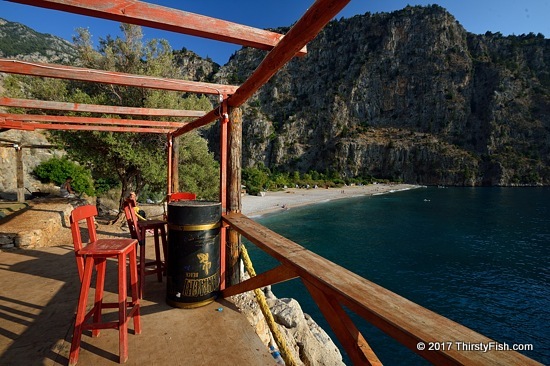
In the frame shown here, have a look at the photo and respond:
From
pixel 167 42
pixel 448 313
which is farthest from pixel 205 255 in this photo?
pixel 167 42

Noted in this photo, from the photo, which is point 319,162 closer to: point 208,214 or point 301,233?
point 301,233

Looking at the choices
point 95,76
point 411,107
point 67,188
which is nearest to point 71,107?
point 95,76

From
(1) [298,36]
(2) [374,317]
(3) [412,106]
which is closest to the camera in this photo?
(2) [374,317]

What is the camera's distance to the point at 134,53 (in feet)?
43.3

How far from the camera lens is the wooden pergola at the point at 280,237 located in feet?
4.17

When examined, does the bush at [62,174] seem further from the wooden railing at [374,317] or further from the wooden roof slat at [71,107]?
the wooden railing at [374,317]

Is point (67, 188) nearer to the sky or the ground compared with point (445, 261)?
nearer to the sky

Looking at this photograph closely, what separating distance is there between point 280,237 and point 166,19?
2.39 meters

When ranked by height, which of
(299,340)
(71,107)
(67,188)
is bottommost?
(299,340)

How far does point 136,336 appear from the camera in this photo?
3.00 m

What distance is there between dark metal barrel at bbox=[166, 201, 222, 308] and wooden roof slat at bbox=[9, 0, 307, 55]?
1916mm

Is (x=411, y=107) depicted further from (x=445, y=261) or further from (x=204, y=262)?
(x=204, y=262)

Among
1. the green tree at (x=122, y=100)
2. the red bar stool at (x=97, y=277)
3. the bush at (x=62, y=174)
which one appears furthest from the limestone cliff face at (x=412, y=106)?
the red bar stool at (x=97, y=277)

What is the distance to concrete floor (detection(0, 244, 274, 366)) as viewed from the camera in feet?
8.73
